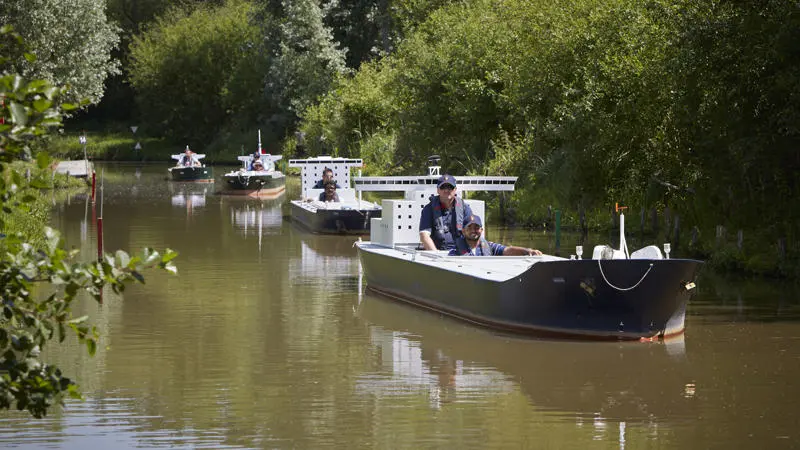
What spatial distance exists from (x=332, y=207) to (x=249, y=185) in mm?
16730

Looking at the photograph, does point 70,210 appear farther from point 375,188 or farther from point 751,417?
point 751,417

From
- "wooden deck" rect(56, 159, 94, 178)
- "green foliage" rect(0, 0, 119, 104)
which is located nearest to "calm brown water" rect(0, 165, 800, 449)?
"green foliage" rect(0, 0, 119, 104)

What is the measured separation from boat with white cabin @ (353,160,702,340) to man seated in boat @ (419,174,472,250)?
252 mm

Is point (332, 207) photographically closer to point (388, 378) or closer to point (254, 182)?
point (254, 182)

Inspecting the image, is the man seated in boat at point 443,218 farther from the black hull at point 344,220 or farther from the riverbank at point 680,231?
the black hull at point 344,220

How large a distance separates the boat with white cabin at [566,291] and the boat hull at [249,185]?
30572 mm

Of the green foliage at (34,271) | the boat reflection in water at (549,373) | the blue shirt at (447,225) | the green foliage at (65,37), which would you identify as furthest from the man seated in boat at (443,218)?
the green foliage at (65,37)

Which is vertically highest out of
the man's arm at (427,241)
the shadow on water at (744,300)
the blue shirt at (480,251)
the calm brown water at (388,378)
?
the man's arm at (427,241)

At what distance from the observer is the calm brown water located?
11602 millimetres

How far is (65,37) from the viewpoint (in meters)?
45.8

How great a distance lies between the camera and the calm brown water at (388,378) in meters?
11.6

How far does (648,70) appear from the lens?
2684 centimetres

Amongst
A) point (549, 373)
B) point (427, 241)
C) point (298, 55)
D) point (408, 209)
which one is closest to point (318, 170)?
point (408, 209)

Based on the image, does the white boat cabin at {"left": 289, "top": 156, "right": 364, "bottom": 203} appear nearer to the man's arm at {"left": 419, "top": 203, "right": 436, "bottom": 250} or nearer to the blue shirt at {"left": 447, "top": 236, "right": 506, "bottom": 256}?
the man's arm at {"left": 419, "top": 203, "right": 436, "bottom": 250}
